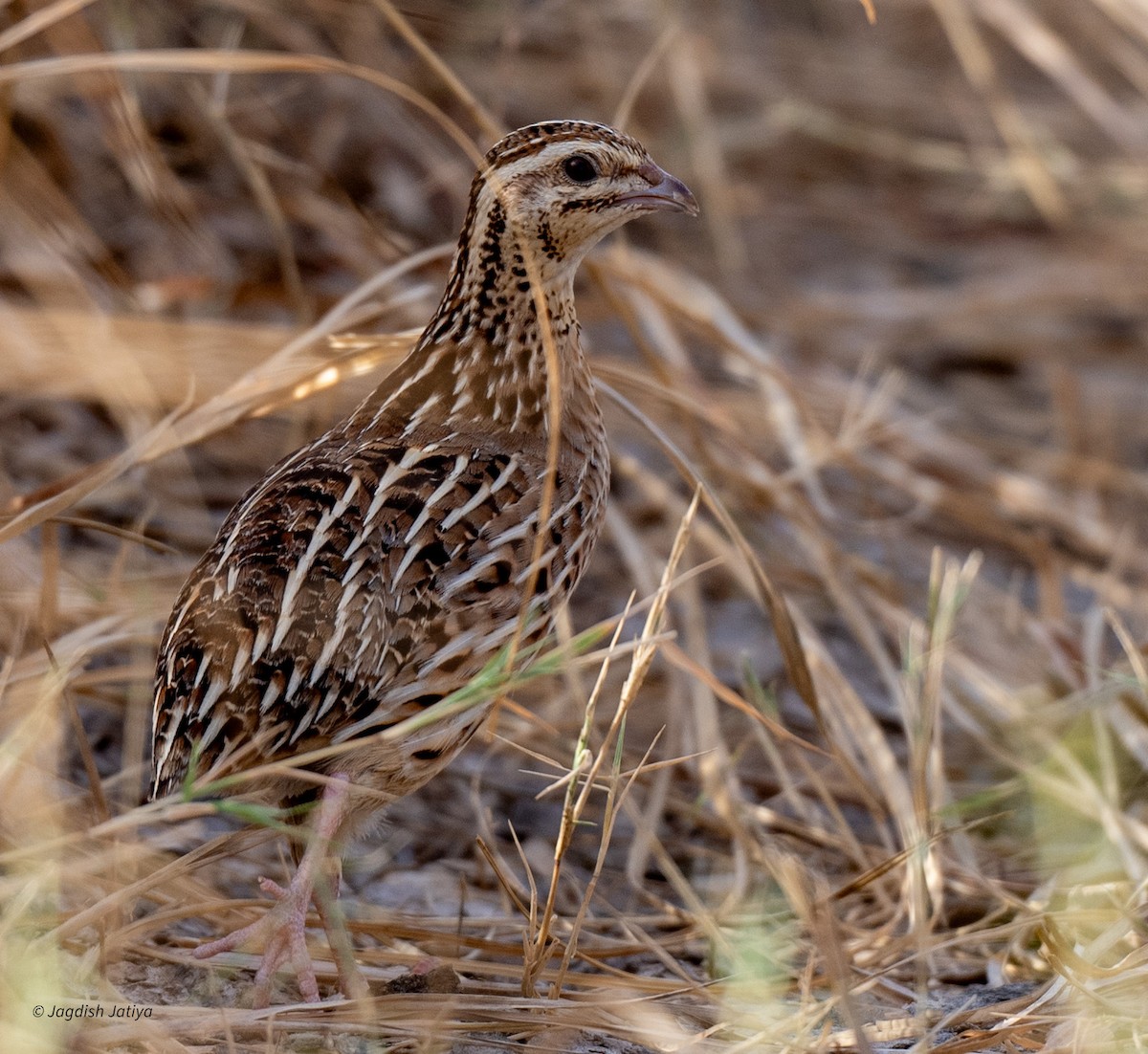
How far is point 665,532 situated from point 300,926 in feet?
8.36

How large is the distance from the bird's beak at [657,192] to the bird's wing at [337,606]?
0.70 m

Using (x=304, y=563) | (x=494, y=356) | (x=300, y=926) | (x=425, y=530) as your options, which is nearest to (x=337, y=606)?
(x=304, y=563)

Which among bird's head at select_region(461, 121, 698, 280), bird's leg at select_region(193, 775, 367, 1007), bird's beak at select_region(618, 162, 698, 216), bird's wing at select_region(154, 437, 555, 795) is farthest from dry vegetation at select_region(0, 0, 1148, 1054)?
bird's beak at select_region(618, 162, 698, 216)

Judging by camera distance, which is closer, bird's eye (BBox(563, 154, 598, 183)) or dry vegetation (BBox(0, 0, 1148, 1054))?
dry vegetation (BBox(0, 0, 1148, 1054))

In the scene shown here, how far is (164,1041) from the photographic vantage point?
242 cm

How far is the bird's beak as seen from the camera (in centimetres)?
327

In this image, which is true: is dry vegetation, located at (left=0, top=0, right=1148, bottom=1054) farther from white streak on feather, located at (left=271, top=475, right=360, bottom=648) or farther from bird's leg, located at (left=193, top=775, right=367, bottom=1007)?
white streak on feather, located at (left=271, top=475, right=360, bottom=648)

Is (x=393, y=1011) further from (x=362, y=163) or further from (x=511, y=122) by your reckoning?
(x=511, y=122)

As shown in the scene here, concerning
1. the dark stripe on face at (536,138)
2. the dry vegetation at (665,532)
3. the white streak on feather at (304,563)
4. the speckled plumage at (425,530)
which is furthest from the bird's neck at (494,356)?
the white streak on feather at (304,563)

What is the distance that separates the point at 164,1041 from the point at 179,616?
0.74 metres

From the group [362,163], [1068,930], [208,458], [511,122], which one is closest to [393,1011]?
[1068,930]

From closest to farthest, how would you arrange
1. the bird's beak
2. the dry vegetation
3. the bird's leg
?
the bird's leg, the dry vegetation, the bird's beak

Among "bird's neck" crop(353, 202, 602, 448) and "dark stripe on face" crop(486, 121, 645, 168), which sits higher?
"dark stripe on face" crop(486, 121, 645, 168)

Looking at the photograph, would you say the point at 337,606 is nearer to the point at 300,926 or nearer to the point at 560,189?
the point at 300,926
